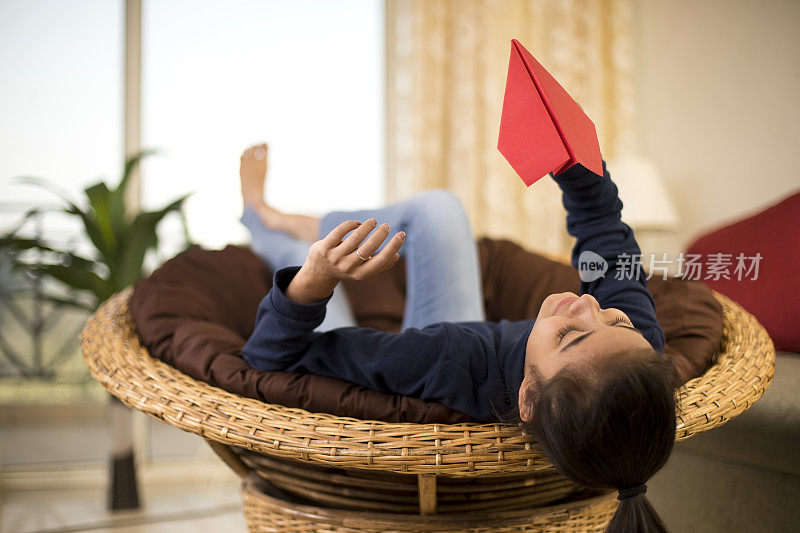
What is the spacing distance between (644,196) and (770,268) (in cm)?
115

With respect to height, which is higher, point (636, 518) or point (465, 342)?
point (465, 342)

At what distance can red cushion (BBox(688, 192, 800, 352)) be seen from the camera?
70 cm

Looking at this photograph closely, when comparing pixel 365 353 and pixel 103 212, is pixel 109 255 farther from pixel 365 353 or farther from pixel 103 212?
pixel 365 353

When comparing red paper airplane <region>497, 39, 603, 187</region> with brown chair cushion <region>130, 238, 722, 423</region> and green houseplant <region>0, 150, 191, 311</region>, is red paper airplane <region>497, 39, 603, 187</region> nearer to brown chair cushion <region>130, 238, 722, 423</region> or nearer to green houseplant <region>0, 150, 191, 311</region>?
brown chair cushion <region>130, 238, 722, 423</region>

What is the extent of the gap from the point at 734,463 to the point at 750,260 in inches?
11.0

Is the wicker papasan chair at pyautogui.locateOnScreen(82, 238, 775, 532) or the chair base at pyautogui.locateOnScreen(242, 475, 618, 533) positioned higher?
the wicker papasan chair at pyautogui.locateOnScreen(82, 238, 775, 532)

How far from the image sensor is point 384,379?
0.71m

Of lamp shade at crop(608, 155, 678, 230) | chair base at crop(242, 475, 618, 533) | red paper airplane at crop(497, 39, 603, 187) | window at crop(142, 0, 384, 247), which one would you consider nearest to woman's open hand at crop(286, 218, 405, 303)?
red paper airplane at crop(497, 39, 603, 187)

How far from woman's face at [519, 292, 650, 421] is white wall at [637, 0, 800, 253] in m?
0.32

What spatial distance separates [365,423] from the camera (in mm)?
637

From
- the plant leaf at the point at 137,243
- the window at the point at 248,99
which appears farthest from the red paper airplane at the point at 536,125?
the window at the point at 248,99

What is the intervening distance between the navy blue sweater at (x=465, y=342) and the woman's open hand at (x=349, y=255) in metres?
0.05

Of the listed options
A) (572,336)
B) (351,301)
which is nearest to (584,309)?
(572,336)

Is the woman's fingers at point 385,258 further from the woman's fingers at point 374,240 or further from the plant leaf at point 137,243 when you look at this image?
the plant leaf at point 137,243
